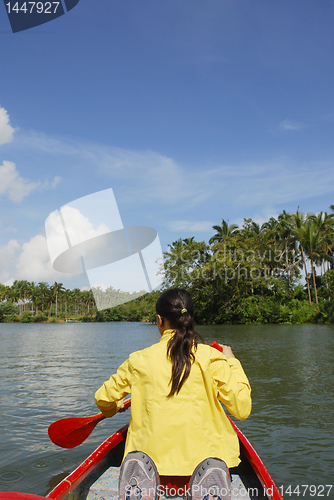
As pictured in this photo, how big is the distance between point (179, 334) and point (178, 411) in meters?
0.36

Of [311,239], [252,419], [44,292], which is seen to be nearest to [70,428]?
[252,419]

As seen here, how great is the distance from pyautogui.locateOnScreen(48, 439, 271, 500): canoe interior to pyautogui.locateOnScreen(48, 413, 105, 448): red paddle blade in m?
0.27

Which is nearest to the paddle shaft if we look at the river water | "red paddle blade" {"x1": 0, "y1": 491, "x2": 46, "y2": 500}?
the river water

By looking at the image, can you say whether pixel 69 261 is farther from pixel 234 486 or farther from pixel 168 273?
pixel 168 273

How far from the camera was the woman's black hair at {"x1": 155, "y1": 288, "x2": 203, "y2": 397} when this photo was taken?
5.77 ft

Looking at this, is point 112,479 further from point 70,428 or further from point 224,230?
point 224,230

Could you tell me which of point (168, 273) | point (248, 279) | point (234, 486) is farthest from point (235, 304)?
point (234, 486)

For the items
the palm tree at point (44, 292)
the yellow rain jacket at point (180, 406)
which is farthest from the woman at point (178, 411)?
the palm tree at point (44, 292)

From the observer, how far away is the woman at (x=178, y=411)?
1687 mm

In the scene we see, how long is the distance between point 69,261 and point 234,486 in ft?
20.1

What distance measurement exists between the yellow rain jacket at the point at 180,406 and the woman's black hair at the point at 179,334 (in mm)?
33

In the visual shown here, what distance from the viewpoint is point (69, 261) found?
798 centimetres

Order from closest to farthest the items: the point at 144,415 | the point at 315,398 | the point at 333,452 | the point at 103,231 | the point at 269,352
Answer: the point at 144,415 < the point at 333,452 < the point at 315,398 < the point at 103,231 < the point at 269,352

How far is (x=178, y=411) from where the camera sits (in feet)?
5.74
